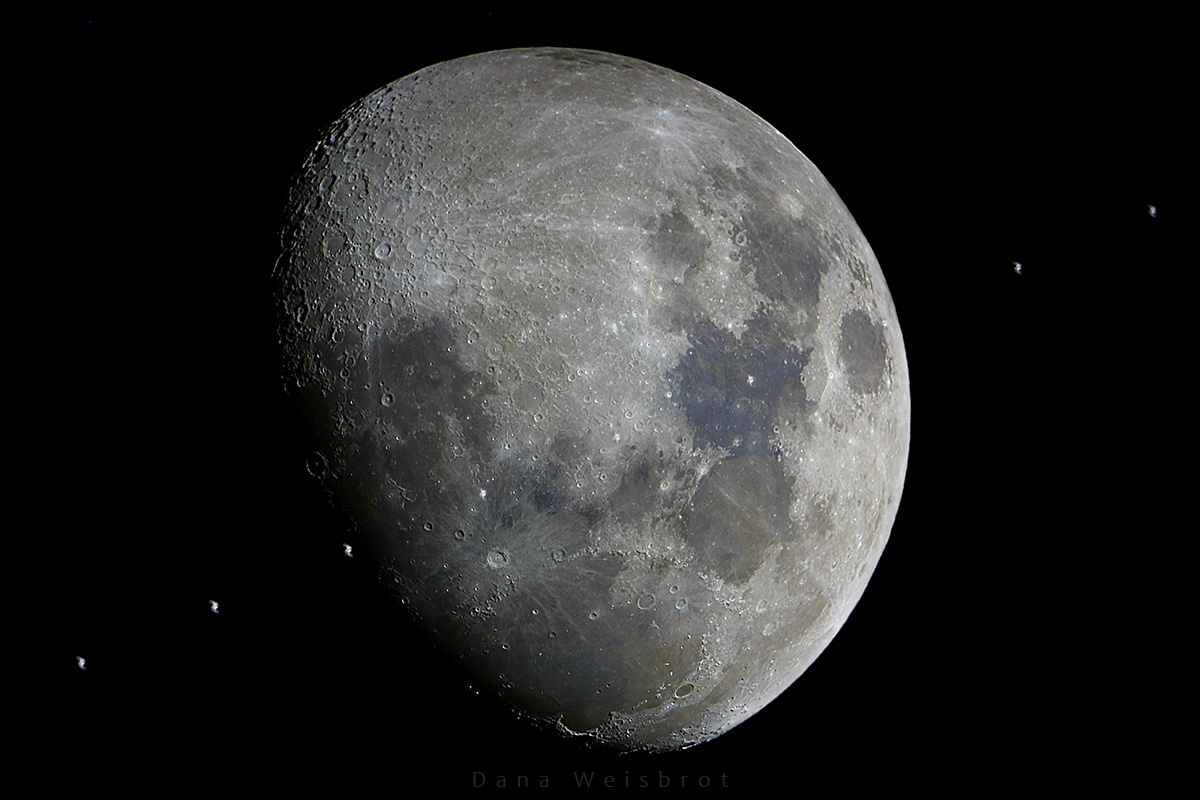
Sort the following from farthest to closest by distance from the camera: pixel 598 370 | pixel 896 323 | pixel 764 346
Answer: pixel 896 323 < pixel 764 346 < pixel 598 370

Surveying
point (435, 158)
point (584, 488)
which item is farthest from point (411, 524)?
point (435, 158)

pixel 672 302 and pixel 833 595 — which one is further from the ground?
pixel 672 302

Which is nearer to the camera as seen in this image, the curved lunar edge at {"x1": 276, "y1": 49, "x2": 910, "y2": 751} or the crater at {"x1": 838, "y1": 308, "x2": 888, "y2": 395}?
the curved lunar edge at {"x1": 276, "y1": 49, "x2": 910, "y2": 751}

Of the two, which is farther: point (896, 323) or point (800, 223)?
point (896, 323)

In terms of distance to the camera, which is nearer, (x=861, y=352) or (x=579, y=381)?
(x=579, y=381)

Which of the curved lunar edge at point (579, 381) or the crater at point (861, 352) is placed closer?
the curved lunar edge at point (579, 381)

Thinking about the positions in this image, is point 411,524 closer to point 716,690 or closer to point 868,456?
point 716,690

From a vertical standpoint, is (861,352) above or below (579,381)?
above

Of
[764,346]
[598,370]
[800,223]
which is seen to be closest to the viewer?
[598,370]
